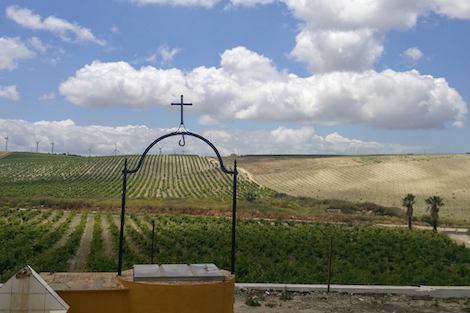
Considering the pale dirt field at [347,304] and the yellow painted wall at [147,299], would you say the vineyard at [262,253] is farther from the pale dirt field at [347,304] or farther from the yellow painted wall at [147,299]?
the yellow painted wall at [147,299]

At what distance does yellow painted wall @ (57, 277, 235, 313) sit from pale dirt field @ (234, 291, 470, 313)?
402 centimetres

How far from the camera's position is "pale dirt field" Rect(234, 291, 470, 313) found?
12.8 metres

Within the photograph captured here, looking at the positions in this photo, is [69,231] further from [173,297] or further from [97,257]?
[173,297]

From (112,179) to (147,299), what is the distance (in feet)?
328

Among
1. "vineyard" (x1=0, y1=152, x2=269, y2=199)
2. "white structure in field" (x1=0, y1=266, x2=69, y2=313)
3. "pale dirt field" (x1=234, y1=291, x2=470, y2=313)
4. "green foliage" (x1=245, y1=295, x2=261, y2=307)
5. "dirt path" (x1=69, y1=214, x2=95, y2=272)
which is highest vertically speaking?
"vineyard" (x1=0, y1=152, x2=269, y2=199)

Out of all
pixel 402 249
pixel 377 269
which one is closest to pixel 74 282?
pixel 377 269

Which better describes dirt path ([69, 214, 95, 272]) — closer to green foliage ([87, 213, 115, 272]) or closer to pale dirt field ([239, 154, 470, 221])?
green foliage ([87, 213, 115, 272])

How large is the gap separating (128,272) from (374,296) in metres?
7.35

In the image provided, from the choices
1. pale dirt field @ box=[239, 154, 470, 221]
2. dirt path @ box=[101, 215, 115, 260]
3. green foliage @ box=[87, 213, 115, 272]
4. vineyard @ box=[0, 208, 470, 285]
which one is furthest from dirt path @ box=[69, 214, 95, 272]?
pale dirt field @ box=[239, 154, 470, 221]

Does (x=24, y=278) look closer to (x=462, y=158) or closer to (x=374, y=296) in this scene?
(x=374, y=296)

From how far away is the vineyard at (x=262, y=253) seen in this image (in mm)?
18891

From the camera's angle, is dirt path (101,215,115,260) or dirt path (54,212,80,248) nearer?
dirt path (101,215,115,260)

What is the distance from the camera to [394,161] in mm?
121500

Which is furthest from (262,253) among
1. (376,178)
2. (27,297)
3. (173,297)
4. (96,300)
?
(376,178)
